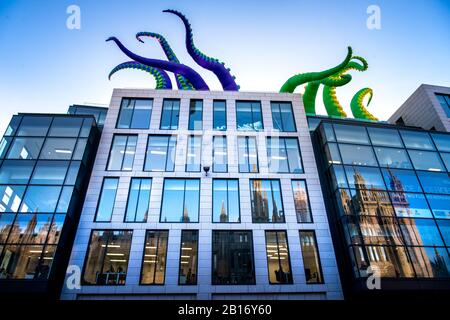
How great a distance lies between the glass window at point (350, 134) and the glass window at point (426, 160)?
3.72 meters

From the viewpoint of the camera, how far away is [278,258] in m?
17.7

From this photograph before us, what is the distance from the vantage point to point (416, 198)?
18.6 metres

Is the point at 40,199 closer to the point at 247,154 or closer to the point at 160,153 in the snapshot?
the point at 160,153

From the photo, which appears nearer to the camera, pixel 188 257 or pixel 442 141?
pixel 188 257

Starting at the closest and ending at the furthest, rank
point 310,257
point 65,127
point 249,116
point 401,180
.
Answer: point 310,257 → point 401,180 → point 65,127 → point 249,116

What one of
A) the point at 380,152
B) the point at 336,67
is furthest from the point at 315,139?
the point at 336,67

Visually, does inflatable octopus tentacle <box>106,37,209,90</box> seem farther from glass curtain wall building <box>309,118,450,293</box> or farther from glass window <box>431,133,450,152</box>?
glass window <box>431,133,450,152</box>

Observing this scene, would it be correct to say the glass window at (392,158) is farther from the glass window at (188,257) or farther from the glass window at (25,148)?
the glass window at (25,148)

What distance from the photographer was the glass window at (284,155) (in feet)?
70.9

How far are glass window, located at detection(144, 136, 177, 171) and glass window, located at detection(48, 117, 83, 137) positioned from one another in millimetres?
5516

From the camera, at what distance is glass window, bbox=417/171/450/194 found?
19344 mm

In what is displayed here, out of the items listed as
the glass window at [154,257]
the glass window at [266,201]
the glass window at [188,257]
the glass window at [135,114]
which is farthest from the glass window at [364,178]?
the glass window at [135,114]

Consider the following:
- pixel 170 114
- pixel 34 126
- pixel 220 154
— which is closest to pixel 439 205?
pixel 220 154

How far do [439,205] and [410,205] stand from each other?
230cm
